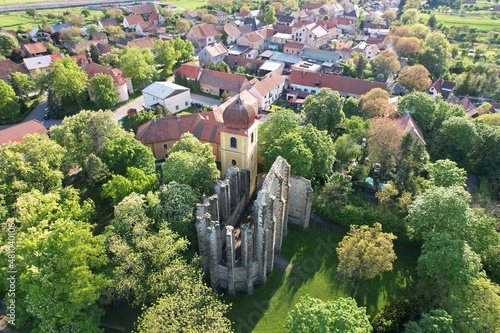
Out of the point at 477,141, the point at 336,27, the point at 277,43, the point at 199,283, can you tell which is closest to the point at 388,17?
the point at 336,27

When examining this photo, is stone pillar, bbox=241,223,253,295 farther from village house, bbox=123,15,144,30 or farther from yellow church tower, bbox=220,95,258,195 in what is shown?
village house, bbox=123,15,144,30

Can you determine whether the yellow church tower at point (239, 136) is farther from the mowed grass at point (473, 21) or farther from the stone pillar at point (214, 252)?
the mowed grass at point (473, 21)

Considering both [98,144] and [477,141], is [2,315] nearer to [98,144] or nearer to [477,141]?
[98,144]

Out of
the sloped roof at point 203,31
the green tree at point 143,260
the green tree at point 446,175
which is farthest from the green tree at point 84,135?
the sloped roof at point 203,31

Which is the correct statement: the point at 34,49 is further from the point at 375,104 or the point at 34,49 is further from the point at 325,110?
the point at 375,104

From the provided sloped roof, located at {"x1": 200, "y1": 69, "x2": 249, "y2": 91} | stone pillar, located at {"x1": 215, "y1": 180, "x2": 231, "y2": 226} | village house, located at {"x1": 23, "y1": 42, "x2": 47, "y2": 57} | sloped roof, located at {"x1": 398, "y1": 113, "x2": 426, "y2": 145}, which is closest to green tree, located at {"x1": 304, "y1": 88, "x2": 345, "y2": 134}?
sloped roof, located at {"x1": 398, "y1": 113, "x2": 426, "y2": 145}

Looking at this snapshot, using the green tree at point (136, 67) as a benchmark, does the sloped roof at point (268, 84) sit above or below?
below
